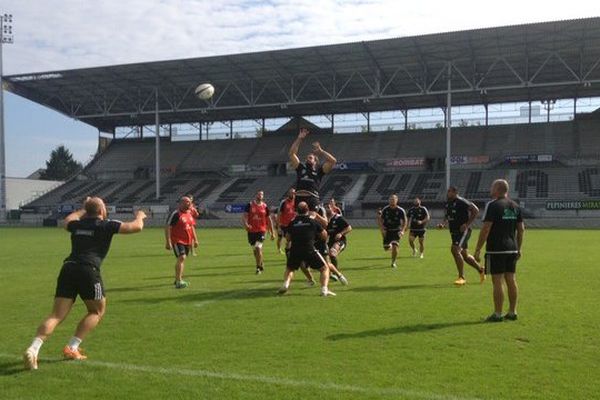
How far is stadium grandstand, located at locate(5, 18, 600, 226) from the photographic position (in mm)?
42750

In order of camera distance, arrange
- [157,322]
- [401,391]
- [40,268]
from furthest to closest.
Result: [40,268]
[157,322]
[401,391]

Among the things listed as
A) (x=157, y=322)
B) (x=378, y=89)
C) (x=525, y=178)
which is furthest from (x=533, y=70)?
(x=157, y=322)

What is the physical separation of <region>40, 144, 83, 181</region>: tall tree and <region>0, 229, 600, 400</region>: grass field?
101m

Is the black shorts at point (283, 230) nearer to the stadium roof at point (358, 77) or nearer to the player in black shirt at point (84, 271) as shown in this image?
the player in black shirt at point (84, 271)

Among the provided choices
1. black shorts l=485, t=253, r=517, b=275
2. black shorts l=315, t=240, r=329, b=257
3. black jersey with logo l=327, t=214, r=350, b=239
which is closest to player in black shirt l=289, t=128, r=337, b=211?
black shorts l=315, t=240, r=329, b=257

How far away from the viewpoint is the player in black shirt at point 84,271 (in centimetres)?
625

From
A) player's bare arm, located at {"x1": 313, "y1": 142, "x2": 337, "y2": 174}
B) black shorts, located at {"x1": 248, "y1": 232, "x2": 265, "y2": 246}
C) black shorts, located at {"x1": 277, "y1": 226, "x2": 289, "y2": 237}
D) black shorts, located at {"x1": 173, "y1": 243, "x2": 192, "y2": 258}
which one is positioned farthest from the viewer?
black shorts, located at {"x1": 248, "y1": 232, "x2": 265, "y2": 246}

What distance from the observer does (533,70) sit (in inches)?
1796

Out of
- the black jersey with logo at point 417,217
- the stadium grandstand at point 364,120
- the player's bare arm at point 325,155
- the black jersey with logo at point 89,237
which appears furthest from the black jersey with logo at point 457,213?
the stadium grandstand at point 364,120

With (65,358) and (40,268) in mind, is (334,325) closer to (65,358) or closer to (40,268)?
(65,358)

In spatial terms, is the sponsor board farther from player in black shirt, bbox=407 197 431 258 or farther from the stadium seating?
player in black shirt, bbox=407 197 431 258

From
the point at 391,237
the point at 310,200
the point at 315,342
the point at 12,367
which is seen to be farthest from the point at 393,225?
the point at 12,367

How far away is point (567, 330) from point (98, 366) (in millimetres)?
5645

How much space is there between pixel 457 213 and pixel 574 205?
3367 cm
